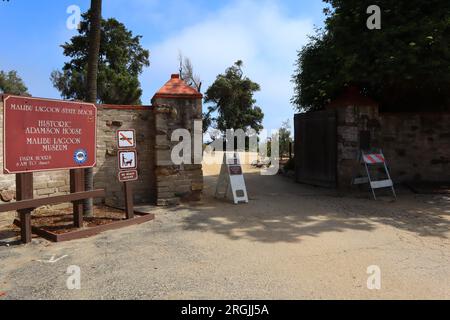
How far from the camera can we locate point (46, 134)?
484 centimetres

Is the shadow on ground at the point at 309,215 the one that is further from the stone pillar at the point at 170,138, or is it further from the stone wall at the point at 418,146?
the stone wall at the point at 418,146

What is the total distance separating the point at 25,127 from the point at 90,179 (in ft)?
5.44

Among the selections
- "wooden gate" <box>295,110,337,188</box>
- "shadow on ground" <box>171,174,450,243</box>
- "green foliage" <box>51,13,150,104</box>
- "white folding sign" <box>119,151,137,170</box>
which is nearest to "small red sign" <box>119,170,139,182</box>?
"white folding sign" <box>119,151,137,170</box>

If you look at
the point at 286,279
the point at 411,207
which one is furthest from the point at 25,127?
the point at 411,207

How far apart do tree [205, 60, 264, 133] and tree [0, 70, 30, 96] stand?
21150 mm

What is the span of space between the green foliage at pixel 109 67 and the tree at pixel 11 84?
11.8 meters

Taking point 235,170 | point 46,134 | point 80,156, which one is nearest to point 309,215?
point 235,170

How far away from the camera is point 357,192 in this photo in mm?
8570

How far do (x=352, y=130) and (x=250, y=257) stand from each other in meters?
5.83

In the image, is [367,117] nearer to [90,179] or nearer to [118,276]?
[90,179]

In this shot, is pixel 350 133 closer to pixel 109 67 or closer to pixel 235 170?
pixel 235 170

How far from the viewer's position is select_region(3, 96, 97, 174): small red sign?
4441mm

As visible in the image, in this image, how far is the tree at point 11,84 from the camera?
1412 inches

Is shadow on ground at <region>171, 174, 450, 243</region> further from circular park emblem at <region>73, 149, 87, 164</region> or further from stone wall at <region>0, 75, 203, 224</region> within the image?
circular park emblem at <region>73, 149, 87, 164</region>
